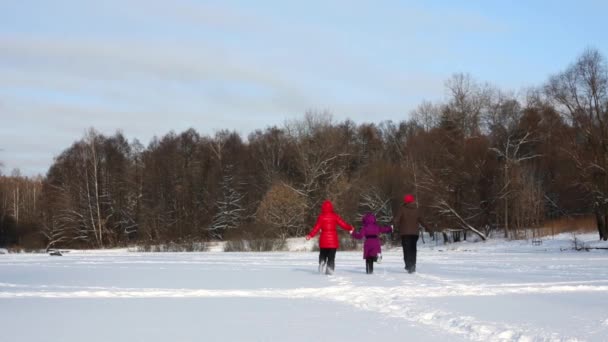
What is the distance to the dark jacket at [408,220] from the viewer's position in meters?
16.4

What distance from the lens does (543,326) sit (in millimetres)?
7508

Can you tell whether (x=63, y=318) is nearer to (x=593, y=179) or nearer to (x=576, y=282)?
(x=576, y=282)

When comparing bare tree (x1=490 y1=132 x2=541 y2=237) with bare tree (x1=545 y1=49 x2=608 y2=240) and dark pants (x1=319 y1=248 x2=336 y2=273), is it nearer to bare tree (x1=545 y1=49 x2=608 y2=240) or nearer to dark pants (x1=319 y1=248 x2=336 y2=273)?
bare tree (x1=545 y1=49 x2=608 y2=240)

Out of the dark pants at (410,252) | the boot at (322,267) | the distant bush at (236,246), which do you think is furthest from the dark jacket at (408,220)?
the distant bush at (236,246)

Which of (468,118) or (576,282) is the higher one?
(468,118)

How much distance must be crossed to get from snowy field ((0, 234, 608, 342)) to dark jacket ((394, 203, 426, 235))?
127cm

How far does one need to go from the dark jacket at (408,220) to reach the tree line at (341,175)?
2746cm

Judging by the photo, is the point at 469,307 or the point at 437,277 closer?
the point at 469,307

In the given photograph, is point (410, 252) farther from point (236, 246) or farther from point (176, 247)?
point (176, 247)

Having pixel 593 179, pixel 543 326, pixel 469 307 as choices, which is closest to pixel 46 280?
pixel 469 307

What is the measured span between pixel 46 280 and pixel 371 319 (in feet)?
30.2

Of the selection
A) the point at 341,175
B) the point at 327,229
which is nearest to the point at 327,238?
the point at 327,229

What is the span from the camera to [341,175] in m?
63.8

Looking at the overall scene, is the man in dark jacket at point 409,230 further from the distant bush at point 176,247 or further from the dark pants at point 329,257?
the distant bush at point 176,247
